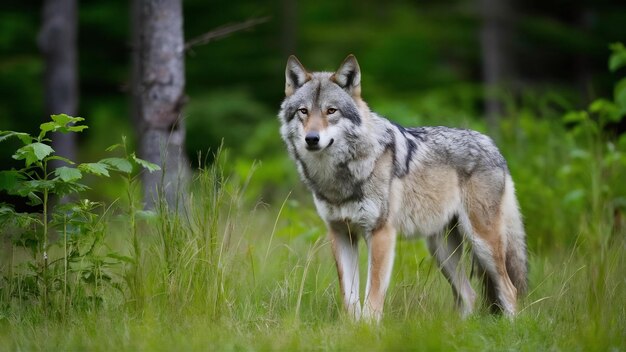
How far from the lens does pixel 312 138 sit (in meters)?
5.63

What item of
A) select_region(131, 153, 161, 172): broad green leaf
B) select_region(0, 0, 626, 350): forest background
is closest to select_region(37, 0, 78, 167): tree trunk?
select_region(0, 0, 626, 350): forest background

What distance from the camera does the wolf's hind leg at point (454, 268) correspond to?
249 inches

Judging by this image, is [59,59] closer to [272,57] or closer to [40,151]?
[40,151]

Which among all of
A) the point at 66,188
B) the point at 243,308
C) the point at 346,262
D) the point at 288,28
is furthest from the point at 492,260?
the point at 288,28

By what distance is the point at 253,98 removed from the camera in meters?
20.0

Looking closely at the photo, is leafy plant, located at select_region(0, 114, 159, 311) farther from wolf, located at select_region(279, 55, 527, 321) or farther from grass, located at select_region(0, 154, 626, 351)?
wolf, located at select_region(279, 55, 527, 321)

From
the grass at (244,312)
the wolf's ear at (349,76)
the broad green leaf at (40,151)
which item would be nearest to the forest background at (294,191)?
the grass at (244,312)

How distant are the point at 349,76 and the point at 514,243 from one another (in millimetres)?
2007

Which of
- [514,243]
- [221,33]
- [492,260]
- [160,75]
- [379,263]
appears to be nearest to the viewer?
[379,263]

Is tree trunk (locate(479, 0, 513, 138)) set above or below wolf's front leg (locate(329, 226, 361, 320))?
above

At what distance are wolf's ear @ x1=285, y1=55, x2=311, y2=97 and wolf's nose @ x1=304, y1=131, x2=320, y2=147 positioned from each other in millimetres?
671

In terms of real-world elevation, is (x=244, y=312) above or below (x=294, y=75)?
below

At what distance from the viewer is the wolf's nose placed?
5633 mm

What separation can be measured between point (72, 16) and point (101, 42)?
8607 millimetres
